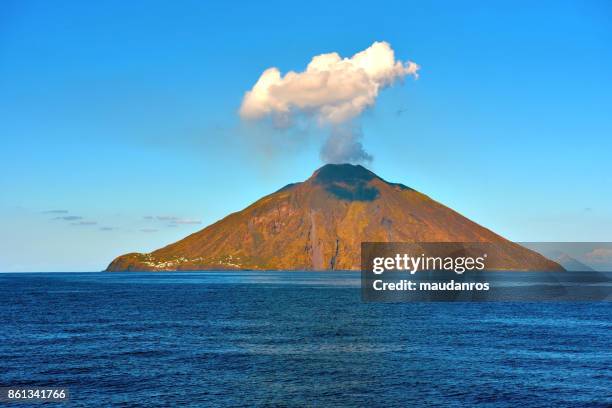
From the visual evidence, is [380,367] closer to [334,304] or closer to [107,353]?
[107,353]

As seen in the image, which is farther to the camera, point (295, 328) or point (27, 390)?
point (295, 328)

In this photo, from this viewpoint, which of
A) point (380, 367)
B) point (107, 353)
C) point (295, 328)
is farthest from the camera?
point (295, 328)

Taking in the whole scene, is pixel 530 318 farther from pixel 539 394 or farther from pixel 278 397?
pixel 278 397

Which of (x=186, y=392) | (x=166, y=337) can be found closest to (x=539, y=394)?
(x=186, y=392)

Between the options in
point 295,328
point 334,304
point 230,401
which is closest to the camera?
point 230,401

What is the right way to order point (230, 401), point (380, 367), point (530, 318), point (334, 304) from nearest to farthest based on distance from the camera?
point (230, 401) → point (380, 367) → point (530, 318) → point (334, 304)

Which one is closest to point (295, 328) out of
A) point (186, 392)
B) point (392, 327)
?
point (392, 327)
